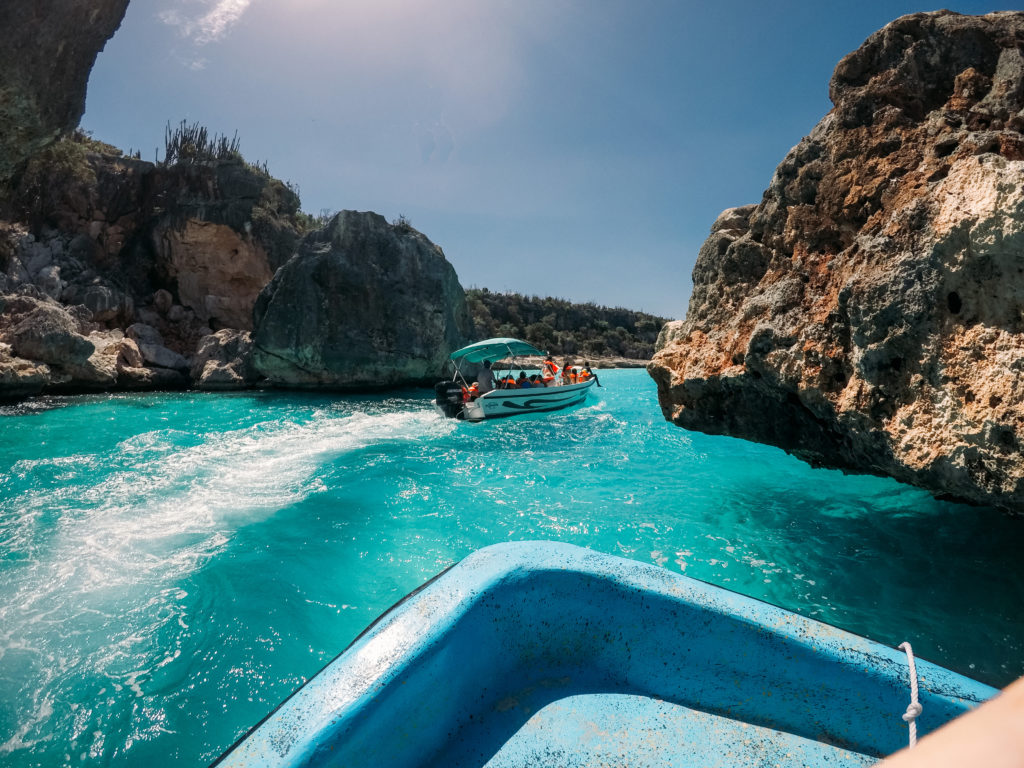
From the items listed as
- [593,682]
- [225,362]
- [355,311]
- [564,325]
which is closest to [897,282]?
[593,682]

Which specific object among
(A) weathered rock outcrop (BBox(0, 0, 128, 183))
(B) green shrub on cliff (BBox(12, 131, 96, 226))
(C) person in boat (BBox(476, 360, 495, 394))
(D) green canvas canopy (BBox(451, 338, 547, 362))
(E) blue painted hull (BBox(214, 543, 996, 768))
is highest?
(B) green shrub on cliff (BBox(12, 131, 96, 226))

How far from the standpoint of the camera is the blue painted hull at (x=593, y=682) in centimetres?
174

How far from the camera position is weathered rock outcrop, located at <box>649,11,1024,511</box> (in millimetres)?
2918

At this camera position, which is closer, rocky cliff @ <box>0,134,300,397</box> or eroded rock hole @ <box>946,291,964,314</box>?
eroded rock hole @ <box>946,291,964,314</box>

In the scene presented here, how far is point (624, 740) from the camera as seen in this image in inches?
78.4

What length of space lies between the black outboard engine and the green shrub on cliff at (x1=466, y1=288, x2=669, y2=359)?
3412cm

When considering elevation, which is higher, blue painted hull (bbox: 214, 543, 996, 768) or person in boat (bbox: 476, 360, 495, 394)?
person in boat (bbox: 476, 360, 495, 394)

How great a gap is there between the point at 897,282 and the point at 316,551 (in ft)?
19.3

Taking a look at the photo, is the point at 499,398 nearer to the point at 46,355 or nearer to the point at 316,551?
the point at 316,551

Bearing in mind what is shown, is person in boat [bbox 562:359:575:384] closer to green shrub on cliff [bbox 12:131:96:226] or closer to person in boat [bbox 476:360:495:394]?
person in boat [bbox 476:360:495:394]

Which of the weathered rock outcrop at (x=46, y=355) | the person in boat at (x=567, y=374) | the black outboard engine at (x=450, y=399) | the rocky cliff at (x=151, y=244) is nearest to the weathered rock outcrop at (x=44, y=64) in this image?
the black outboard engine at (x=450, y=399)

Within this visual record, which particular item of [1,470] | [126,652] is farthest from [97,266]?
[126,652]

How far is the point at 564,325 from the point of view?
193ft

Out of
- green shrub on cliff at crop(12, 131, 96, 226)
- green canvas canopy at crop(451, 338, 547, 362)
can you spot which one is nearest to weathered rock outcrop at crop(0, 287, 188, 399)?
green shrub on cliff at crop(12, 131, 96, 226)
